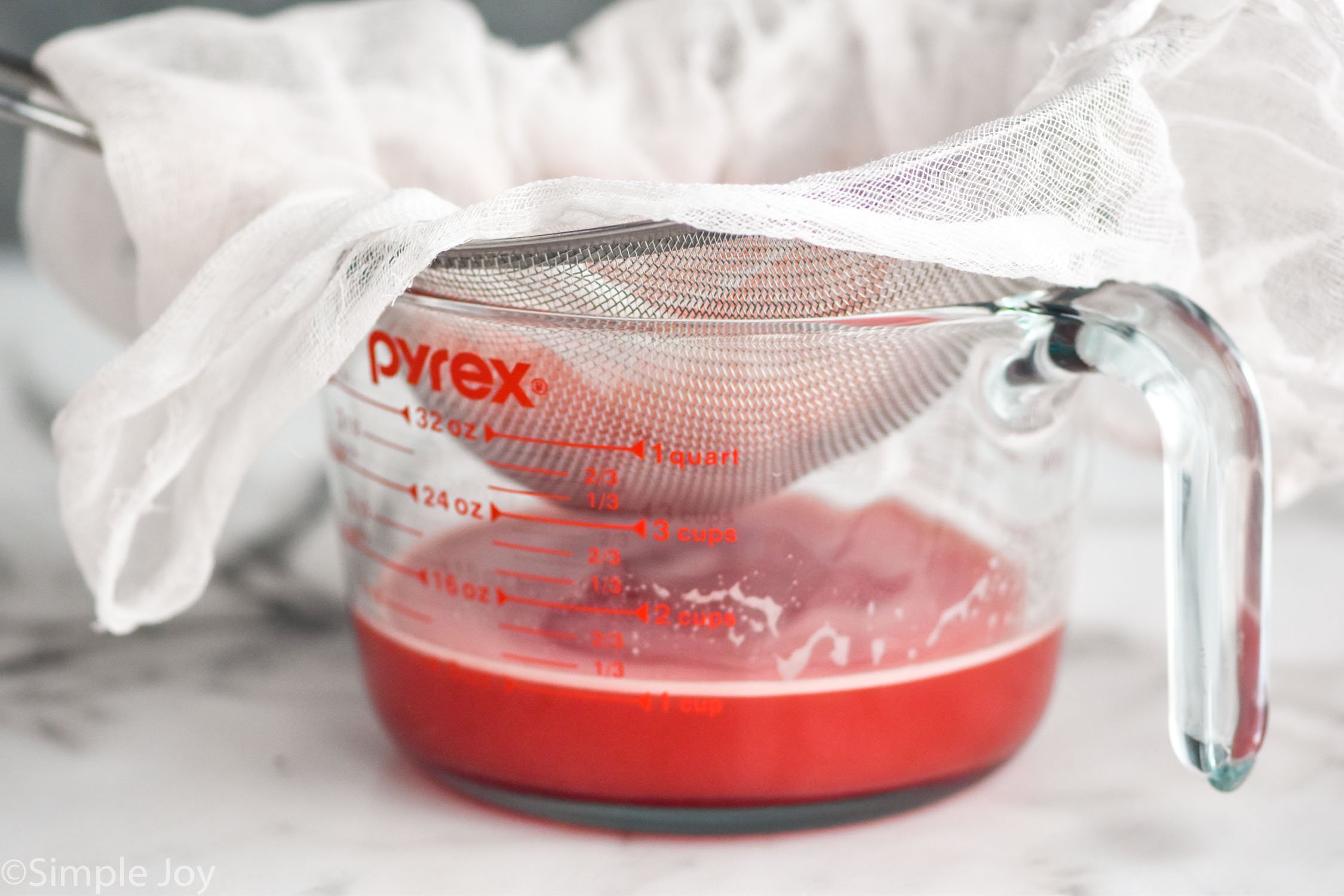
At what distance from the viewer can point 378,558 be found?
472 mm

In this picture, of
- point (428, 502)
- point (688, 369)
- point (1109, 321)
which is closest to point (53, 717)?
point (428, 502)

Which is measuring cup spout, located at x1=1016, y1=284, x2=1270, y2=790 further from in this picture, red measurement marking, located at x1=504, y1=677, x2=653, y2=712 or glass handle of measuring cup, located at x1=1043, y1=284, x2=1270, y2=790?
red measurement marking, located at x1=504, y1=677, x2=653, y2=712

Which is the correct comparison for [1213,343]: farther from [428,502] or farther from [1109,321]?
[428,502]

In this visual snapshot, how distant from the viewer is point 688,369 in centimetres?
40

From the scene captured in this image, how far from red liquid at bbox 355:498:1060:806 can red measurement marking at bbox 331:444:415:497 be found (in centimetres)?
2

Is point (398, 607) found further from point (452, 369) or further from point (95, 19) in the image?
point (95, 19)

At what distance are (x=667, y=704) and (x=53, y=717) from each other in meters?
0.26

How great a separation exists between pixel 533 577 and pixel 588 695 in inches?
1.6

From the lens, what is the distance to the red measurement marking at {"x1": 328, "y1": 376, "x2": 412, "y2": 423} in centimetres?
45

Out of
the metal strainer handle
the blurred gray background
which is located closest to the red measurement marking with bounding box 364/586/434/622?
the metal strainer handle

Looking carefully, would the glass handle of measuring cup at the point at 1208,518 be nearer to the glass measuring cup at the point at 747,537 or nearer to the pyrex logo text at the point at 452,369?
the glass measuring cup at the point at 747,537

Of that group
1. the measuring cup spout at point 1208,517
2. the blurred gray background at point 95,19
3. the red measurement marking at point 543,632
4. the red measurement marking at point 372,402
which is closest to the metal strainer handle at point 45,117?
the red measurement marking at point 372,402

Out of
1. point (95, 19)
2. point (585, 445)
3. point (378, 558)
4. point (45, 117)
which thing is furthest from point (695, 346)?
point (95, 19)

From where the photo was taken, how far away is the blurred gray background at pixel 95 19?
3.14 feet
